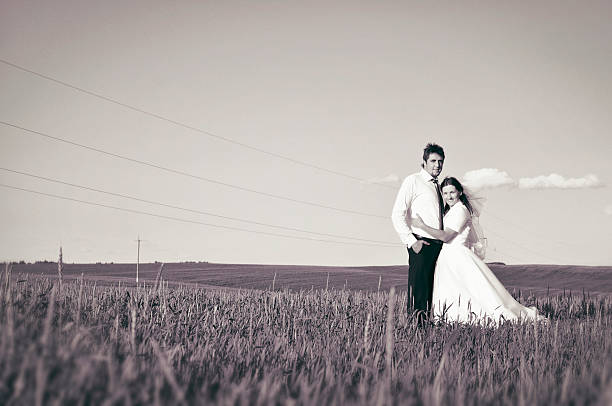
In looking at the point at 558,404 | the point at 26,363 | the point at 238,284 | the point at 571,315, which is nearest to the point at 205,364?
the point at 26,363

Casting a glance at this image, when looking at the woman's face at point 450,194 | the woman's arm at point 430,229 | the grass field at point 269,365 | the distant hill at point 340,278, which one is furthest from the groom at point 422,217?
the distant hill at point 340,278

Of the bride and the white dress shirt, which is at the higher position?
the white dress shirt

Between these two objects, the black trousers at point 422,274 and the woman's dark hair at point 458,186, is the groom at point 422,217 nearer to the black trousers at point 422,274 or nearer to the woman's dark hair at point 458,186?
the black trousers at point 422,274

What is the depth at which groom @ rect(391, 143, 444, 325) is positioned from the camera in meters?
7.25

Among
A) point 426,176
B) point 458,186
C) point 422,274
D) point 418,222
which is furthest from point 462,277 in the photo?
point 426,176

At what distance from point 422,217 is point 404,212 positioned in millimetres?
328

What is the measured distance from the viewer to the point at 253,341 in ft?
15.1

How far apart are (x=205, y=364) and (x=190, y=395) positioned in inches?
31.1

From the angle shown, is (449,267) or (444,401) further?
(449,267)

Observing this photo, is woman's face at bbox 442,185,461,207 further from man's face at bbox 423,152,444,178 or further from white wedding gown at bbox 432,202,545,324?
man's face at bbox 423,152,444,178

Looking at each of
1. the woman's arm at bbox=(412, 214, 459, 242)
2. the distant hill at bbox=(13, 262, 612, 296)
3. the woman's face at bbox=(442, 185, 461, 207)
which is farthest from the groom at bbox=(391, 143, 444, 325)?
the distant hill at bbox=(13, 262, 612, 296)

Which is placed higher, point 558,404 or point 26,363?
point 26,363

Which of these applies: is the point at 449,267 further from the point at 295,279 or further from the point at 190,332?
the point at 295,279

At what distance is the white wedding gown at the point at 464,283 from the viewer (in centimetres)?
799
